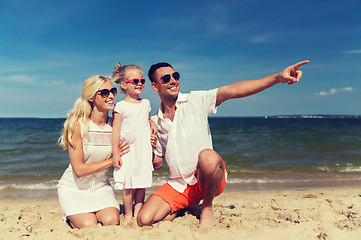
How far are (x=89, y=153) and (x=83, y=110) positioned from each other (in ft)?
1.83

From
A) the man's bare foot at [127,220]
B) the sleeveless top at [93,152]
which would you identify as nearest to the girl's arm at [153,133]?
the sleeveless top at [93,152]

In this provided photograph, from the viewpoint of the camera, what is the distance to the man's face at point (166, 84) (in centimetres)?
351

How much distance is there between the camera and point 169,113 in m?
3.62

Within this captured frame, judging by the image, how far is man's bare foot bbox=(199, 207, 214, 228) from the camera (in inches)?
131

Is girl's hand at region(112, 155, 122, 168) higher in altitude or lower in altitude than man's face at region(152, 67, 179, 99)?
lower

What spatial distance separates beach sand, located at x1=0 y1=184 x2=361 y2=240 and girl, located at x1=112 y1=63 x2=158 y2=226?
52cm

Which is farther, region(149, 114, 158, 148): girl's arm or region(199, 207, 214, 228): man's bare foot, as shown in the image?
region(149, 114, 158, 148): girl's arm

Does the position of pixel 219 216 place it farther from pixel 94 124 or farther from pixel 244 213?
pixel 94 124

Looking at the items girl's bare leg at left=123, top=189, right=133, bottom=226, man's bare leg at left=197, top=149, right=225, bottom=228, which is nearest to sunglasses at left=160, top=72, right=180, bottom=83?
man's bare leg at left=197, top=149, right=225, bottom=228

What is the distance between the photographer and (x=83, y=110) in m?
3.64

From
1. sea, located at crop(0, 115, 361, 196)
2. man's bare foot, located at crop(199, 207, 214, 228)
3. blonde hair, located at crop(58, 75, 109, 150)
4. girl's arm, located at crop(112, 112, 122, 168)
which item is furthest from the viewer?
sea, located at crop(0, 115, 361, 196)

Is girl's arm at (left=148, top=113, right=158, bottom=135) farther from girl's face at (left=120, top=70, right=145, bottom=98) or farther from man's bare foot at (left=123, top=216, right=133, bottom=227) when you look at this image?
man's bare foot at (left=123, top=216, right=133, bottom=227)

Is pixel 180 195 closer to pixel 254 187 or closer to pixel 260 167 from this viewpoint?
pixel 254 187

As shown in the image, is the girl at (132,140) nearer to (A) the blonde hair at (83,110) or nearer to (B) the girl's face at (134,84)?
(B) the girl's face at (134,84)
